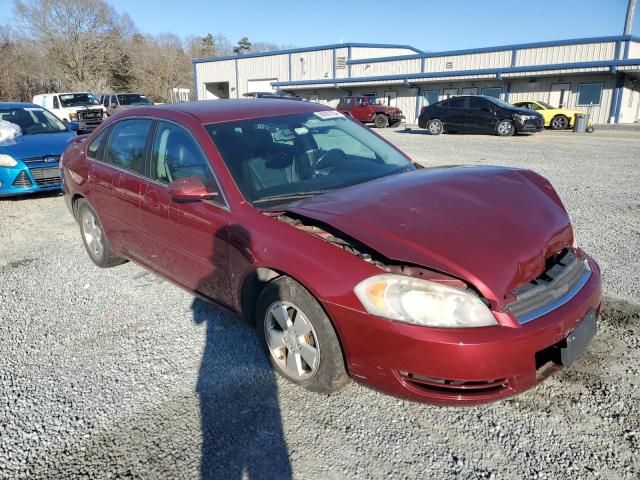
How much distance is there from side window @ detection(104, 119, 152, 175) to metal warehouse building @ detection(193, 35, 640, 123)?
29564 mm

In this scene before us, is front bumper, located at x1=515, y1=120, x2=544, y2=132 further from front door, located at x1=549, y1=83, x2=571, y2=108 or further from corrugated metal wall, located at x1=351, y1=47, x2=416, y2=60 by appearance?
corrugated metal wall, located at x1=351, y1=47, x2=416, y2=60

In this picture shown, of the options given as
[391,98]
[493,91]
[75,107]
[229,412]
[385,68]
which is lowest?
[229,412]

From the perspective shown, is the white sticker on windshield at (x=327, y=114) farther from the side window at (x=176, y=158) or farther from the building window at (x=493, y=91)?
the building window at (x=493, y=91)

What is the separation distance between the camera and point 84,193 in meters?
4.79

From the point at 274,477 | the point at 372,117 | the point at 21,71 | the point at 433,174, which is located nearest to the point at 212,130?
the point at 433,174

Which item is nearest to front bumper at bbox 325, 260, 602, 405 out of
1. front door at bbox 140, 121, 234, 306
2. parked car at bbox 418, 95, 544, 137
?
front door at bbox 140, 121, 234, 306

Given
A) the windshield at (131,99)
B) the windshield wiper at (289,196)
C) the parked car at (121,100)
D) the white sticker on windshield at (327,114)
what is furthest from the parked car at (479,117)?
the windshield wiper at (289,196)

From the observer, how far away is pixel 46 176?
26.0 feet

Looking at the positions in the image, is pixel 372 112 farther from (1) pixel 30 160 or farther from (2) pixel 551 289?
(2) pixel 551 289

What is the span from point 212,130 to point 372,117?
2469 cm

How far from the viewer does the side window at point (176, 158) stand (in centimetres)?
332

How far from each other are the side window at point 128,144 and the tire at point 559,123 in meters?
24.4

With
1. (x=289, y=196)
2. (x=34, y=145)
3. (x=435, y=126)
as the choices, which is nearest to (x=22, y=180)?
(x=34, y=145)

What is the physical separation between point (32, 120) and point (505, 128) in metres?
17.3
